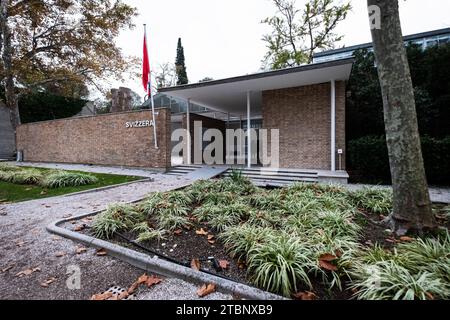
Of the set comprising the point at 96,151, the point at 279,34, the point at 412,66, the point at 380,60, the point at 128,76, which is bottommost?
the point at 96,151

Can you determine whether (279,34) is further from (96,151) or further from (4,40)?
(4,40)

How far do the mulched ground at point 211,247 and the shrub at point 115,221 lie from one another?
0.15 metres

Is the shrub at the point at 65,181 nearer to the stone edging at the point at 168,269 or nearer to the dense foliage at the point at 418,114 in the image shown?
the stone edging at the point at 168,269

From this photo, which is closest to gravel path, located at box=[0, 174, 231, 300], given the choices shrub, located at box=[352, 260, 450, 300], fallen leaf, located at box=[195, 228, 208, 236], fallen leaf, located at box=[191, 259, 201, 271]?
fallen leaf, located at box=[191, 259, 201, 271]

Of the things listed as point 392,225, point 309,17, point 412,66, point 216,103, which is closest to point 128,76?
point 216,103

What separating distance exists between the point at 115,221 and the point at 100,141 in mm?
10729

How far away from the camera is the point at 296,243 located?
8.33 ft

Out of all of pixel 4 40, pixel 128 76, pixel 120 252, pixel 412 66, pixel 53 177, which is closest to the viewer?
pixel 120 252

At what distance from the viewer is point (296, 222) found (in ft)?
11.2

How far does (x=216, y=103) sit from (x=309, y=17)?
1121 cm

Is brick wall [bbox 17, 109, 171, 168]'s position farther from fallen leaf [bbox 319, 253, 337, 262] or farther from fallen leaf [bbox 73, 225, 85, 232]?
fallen leaf [bbox 319, 253, 337, 262]

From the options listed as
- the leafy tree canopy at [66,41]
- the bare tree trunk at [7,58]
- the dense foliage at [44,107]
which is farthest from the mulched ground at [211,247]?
the dense foliage at [44,107]

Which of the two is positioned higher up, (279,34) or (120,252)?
(279,34)

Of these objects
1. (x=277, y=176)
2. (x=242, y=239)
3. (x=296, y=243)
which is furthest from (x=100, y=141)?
(x=296, y=243)
